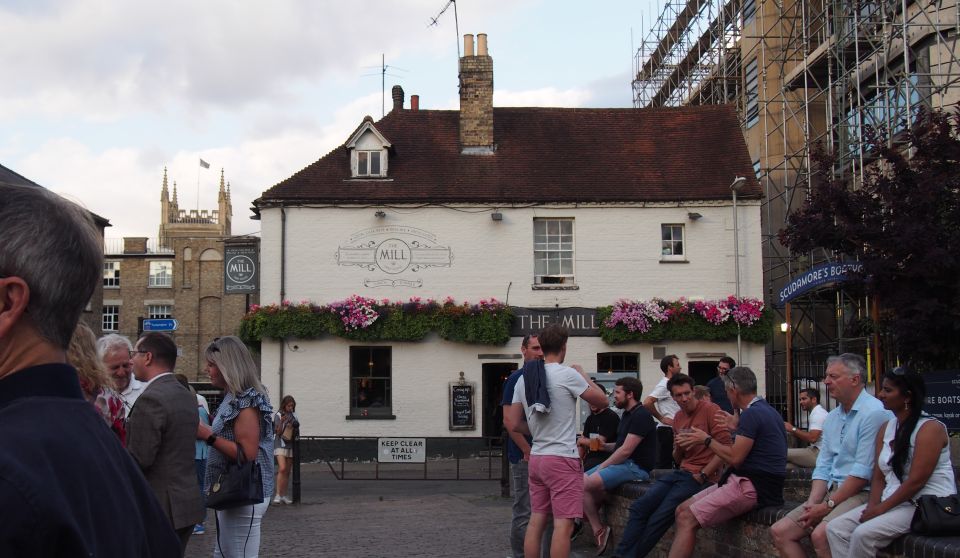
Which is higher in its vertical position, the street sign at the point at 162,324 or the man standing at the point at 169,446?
the street sign at the point at 162,324

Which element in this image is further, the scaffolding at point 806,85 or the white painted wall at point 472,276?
the white painted wall at point 472,276

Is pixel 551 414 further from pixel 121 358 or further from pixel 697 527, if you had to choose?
pixel 121 358

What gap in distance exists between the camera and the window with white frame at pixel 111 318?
222 ft

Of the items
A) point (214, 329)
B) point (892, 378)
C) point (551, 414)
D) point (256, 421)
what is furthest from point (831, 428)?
point (214, 329)

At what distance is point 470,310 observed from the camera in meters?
26.2

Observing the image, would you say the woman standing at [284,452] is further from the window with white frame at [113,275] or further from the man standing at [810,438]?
the window with white frame at [113,275]

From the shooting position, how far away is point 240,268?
24812 millimetres

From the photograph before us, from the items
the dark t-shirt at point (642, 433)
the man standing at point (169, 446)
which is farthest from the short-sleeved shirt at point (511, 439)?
the man standing at point (169, 446)

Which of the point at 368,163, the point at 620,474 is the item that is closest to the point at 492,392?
the point at 368,163

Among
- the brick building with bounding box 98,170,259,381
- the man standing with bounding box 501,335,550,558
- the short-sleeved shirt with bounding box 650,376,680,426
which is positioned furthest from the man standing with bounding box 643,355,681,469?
the brick building with bounding box 98,170,259,381

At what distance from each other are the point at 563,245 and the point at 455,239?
278 cm

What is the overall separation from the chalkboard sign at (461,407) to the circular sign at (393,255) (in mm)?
3360

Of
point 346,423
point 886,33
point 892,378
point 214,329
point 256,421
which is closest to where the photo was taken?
point 256,421

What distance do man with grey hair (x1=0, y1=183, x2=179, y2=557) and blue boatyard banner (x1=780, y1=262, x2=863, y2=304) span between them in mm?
15165
